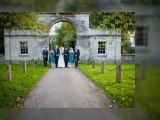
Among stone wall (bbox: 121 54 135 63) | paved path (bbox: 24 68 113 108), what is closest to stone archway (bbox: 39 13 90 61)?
stone wall (bbox: 121 54 135 63)

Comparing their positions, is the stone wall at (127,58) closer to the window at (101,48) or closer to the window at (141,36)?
the window at (101,48)

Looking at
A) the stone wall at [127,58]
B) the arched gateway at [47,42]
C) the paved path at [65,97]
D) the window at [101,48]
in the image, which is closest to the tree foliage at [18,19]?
the paved path at [65,97]

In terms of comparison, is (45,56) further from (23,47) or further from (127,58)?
(127,58)

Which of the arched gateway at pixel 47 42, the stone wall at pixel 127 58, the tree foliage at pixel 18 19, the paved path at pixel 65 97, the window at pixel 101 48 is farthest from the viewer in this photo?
the window at pixel 101 48

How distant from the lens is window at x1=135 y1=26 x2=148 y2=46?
24.1ft

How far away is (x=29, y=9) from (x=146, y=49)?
332 centimetres

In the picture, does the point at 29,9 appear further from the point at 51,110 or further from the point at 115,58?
the point at 115,58

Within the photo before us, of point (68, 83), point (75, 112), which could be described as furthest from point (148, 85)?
point (68, 83)

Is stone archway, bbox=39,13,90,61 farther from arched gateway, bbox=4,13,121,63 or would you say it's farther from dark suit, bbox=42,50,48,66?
dark suit, bbox=42,50,48,66

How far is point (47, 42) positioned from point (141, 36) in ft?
58.4

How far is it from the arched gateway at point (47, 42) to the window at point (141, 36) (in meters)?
16.9

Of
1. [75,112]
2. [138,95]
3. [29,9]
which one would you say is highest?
[29,9]

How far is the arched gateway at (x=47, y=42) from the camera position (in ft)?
80.6

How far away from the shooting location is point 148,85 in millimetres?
8180
